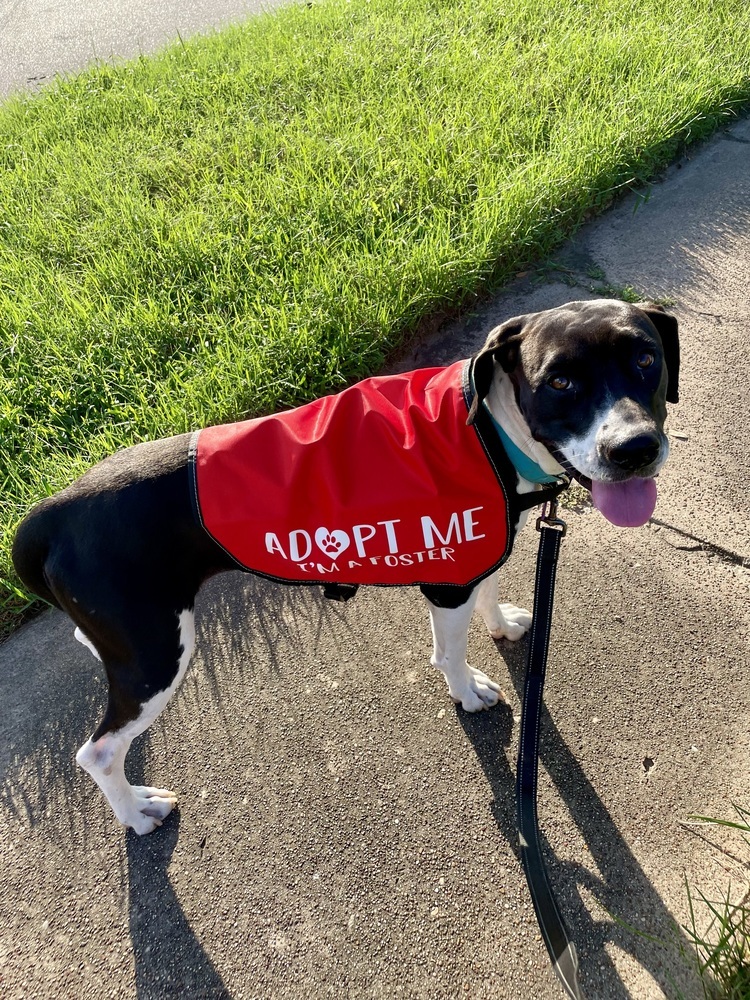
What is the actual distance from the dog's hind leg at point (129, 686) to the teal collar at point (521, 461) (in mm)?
1234

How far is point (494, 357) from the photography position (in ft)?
7.31

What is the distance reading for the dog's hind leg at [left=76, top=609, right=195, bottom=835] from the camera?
222 cm

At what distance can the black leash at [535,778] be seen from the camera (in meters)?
1.94

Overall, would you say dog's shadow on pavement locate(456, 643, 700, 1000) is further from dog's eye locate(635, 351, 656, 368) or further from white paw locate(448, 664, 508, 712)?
dog's eye locate(635, 351, 656, 368)

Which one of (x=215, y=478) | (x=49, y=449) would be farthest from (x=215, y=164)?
(x=215, y=478)

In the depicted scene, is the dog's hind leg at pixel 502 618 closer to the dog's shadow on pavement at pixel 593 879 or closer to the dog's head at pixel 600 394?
the dog's shadow on pavement at pixel 593 879

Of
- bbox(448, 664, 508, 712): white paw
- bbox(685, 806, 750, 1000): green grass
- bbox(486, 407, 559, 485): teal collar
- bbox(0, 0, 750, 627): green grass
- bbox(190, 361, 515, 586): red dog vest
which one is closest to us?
bbox(685, 806, 750, 1000): green grass

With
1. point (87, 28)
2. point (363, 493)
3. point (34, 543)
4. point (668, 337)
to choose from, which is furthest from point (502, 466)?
point (87, 28)

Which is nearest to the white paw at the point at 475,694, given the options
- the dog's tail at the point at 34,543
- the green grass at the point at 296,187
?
the dog's tail at the point at 34,543

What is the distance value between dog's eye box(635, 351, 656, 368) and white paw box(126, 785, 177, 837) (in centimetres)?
228

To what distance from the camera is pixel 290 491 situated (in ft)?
7.10

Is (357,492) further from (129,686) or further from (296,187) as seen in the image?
(296,187)

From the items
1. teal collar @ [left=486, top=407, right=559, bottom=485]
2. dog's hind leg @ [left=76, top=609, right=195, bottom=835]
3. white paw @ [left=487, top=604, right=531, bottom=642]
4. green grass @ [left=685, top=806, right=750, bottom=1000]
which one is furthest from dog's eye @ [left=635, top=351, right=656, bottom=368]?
dog's hind leg @ [left=76, top=609, right=195, bottom=835]

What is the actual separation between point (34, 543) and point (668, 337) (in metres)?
2.24
